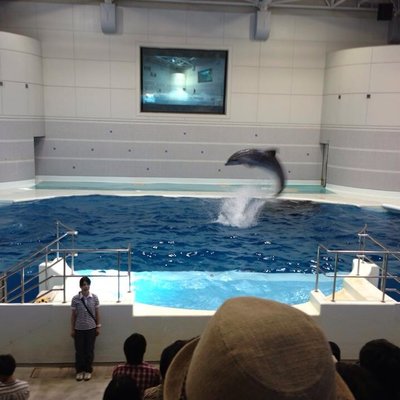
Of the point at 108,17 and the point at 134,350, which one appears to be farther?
the point at 108,17

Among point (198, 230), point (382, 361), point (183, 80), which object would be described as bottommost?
point (198, 230)

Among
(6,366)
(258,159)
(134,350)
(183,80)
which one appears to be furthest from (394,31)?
(6,366)

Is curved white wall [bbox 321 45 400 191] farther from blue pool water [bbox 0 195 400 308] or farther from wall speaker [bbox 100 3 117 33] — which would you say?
wall speaker [bbox 100 3 117 33]

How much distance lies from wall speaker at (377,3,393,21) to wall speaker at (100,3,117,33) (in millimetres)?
9607

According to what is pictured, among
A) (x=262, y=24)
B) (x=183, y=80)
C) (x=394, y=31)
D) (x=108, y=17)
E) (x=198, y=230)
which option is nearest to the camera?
(x=198, y=230)

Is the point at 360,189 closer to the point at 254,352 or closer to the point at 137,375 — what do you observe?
the point at 137,375

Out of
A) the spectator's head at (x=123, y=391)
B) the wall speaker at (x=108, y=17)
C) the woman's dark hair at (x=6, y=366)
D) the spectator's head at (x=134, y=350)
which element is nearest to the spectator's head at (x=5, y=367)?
the woman's dark hair at (x=6, y=366)

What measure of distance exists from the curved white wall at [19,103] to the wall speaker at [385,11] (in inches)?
488

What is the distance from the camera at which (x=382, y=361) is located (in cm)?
248

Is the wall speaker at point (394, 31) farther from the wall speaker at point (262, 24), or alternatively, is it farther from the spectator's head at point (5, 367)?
the spectator's head at point (5, 367)

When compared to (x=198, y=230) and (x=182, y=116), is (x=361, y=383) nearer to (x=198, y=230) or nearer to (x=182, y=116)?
(x=198, y=230)

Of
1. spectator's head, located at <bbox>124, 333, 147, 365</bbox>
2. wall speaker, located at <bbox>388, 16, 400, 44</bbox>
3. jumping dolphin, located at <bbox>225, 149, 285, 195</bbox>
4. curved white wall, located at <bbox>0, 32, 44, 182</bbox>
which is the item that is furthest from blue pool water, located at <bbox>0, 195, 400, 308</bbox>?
wall speaker, located at <bbox>388, 16, 400, 44</bbox>

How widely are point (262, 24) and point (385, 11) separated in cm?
450

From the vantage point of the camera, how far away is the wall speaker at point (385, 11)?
17078 mm
